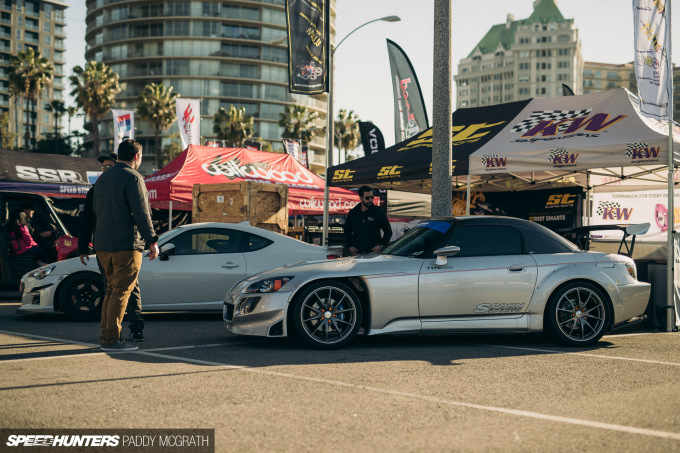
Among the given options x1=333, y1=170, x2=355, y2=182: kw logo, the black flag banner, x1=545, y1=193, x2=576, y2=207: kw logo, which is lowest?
x1=545, y1=193, x2=576, y2=207: kw logo

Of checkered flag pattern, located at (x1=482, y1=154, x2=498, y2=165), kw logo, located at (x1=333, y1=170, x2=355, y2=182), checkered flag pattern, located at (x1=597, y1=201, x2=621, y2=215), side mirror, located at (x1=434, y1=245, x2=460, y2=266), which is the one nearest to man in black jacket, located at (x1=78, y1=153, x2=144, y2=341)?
side mirror, located at (x1=434, y1=245, x2=460, y2=266)

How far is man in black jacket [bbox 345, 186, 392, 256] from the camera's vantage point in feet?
30.8

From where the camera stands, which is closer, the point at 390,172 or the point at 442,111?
the point at 442,111

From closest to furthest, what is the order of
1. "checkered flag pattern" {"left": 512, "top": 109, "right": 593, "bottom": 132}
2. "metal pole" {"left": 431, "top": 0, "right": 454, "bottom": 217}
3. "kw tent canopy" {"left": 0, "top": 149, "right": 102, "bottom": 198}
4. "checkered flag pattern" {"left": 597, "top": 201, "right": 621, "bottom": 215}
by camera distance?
"metal pole" {"left": 431, "top": 0, "right": 454, "bottom": 217}, "checkered flag pattern" {"left": 512, "top": 109, "right": 593, "bottom": 132}, "checkered flag pattern" {"left": 597, "top": 201, "right": 621, "bottom": 215}, "kw tent canopy" {"left": 0, "top": 149, "right": 102, "bottom": 198}

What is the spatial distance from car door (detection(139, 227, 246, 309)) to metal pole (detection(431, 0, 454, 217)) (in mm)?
3063

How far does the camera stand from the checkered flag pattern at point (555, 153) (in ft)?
32.8

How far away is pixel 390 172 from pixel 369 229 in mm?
2778

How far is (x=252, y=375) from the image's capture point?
5207 mm

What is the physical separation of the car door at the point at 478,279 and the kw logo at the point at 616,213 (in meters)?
8.91

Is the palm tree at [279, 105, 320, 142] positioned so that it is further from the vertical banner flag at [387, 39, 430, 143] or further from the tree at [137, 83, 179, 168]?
the vertical banner flag at [387, 39, 430, 143]

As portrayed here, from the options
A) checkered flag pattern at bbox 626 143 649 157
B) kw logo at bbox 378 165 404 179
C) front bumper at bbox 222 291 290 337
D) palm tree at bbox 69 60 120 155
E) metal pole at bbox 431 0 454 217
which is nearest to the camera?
front bumper at bbox 222 291 290 337

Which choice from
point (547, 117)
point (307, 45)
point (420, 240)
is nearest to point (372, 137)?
point (307, 45)

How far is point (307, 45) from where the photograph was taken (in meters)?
14.6

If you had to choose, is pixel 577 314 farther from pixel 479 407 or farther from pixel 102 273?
pixel 102 273
